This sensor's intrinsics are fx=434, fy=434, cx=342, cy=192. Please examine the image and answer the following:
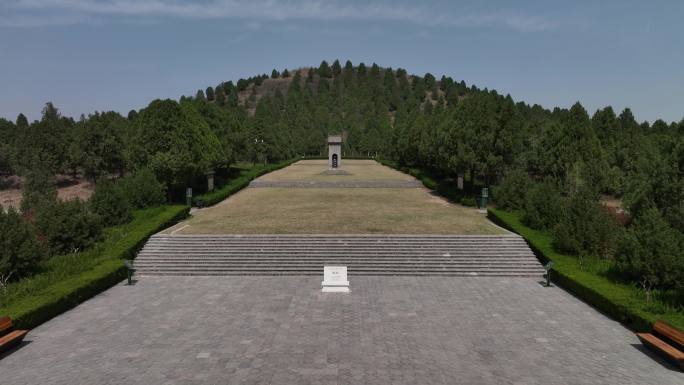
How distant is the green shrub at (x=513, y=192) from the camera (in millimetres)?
30780

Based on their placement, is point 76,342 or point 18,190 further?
point 18,190

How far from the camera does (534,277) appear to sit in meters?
21.0

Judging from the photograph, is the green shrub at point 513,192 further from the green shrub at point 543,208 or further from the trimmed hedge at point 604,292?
the trimmed hedge at point 604,292

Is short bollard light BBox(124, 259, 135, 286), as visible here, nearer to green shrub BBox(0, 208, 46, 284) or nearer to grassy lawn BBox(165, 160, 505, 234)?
green shrub BBox(0, 208, 46, 284)

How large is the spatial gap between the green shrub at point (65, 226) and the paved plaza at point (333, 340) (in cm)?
593

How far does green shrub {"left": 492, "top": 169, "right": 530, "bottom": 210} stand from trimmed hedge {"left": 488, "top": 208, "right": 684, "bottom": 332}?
6.83 m

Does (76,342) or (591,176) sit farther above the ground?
(591,176)

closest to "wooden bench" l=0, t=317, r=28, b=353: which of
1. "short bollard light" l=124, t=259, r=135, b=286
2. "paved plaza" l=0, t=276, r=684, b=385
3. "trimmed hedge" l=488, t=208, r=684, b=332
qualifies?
"paved plaza" l=0, t=276, r=684, b=385

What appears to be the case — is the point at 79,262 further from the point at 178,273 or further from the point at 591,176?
the point at 591,176

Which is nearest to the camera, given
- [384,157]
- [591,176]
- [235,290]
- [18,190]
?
[235,290]

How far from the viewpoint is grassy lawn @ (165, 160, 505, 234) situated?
1054 inches

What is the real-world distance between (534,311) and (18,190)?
85.9 meters

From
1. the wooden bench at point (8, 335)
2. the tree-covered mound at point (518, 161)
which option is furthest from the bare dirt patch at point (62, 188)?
the wooden bench at point (8, 335)

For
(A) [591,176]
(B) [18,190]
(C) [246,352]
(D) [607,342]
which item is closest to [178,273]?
(C) [246,352]
